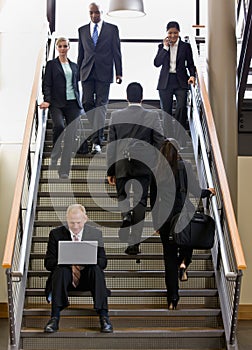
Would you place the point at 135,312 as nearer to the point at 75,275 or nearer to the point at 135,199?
the point at 75,275

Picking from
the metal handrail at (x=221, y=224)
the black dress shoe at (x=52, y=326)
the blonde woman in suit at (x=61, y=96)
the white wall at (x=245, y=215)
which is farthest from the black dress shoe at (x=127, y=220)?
the white wall at (x=245, y=215)

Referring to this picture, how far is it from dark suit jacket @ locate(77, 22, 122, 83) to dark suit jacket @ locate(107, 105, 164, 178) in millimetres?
1418

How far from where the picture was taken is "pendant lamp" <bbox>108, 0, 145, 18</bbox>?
24.6ft

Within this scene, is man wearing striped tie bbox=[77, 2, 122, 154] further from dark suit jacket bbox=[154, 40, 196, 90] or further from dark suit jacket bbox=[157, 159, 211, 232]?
dark suit jacket bbox=[157, 159, 211, 232]

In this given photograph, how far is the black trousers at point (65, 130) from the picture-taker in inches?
314

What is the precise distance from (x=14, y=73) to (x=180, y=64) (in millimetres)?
2676

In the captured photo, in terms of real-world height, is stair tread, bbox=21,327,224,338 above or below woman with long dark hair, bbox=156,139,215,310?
below

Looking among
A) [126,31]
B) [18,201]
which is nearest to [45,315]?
[18,201]

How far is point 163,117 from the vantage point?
8.56 metres

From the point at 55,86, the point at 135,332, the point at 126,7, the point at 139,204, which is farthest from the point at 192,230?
the point at 55,86

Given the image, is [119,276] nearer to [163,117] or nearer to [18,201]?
[18,201]

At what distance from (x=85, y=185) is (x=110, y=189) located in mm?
286

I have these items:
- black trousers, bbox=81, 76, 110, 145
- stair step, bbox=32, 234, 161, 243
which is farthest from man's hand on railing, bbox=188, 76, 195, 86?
stair step, bbox=32, 234, 161, 243

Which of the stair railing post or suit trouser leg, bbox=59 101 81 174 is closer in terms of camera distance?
the stair railing post
